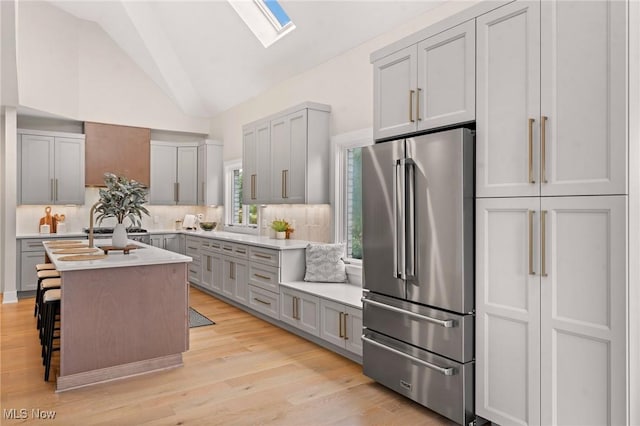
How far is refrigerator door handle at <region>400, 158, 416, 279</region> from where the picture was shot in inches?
110

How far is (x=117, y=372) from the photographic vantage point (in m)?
3.33

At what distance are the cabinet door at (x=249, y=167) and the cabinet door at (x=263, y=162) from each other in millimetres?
87

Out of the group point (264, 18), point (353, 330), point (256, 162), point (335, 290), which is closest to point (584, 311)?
point (353, 330)

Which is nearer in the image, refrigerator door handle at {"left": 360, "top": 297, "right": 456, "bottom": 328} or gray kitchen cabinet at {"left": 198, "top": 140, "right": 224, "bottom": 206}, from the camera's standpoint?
refrigerator door handle at {"left": 360, "top": 297, "right": 456, "bottom": 328}

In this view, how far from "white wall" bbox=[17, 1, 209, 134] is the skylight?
2.91 m

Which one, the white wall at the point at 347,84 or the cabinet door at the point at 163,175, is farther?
the cabinet door at the point at 163,175

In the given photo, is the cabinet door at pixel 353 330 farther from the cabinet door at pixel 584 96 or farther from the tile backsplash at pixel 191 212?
the cabinet door at pixel 584 96

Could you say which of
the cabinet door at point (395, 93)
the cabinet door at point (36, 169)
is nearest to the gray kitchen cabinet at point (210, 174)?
the cabinet door at point (36, 169)

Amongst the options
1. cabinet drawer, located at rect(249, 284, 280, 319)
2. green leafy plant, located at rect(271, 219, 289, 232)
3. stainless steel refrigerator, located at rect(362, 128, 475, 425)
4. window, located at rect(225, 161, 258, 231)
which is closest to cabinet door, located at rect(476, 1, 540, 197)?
stainless steel refrigerator, located at rect(362, 128, 475, 425)

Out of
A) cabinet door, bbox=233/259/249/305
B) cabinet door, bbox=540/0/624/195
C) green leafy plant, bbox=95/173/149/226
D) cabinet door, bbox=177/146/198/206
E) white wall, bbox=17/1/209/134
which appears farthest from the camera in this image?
cabinet door, bbox=177/146/198/206

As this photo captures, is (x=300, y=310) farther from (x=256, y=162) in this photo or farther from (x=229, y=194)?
(x=229, y=194)

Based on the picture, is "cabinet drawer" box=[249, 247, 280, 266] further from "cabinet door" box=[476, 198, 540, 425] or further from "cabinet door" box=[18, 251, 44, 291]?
"cabinet door" box=[18, 251, 44, 291]

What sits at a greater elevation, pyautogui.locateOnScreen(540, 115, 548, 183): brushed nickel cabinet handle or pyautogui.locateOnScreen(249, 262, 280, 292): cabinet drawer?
pyautogui.locateOnScreen(540, 115, 548, 183): brushed nickel cabinet handle

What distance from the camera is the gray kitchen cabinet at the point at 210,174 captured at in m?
7.62
